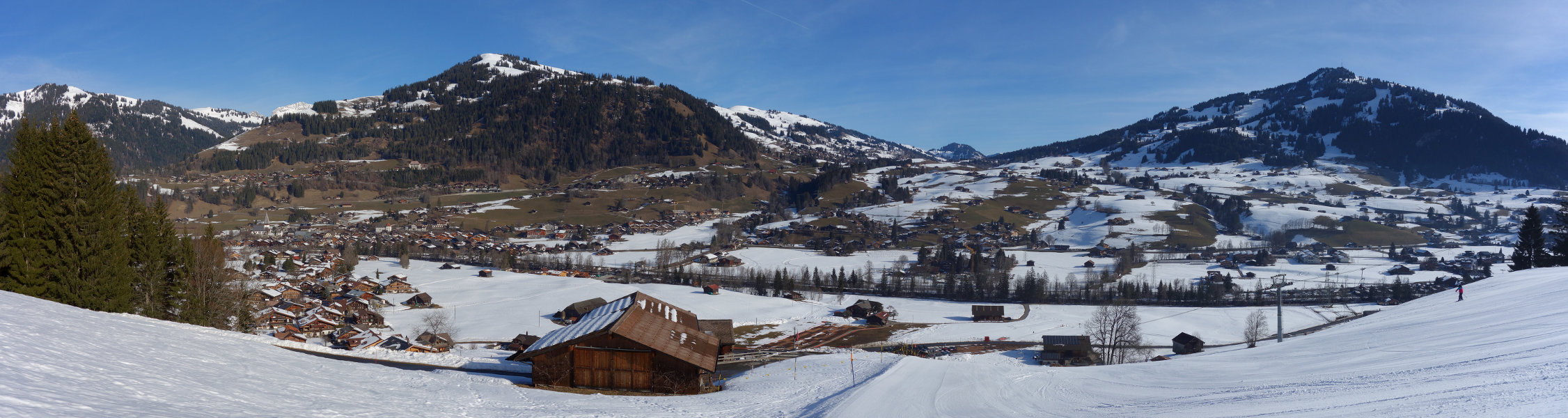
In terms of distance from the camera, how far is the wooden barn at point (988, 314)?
204ft

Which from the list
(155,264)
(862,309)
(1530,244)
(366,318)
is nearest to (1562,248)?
(1530,244)

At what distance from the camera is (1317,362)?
11.7m

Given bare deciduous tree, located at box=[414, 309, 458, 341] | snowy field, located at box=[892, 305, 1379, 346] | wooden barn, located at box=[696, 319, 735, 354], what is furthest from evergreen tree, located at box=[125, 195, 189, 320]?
snowy field, located at box=[892, 305, 1379, 346]

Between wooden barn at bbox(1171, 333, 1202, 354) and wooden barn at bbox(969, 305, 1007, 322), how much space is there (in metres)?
17.0

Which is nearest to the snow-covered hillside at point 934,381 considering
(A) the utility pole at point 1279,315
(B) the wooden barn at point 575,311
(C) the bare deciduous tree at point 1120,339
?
(A) the utility pole at point 1279,315

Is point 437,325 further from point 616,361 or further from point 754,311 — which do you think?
point 616,361

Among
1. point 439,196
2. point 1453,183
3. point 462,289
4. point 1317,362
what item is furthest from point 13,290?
point 1453,183

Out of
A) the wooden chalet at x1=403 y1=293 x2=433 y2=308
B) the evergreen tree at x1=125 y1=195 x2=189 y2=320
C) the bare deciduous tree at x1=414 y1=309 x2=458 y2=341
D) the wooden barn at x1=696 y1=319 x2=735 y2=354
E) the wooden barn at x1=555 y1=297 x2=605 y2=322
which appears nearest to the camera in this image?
the evergreen tree at x1=125 y1=195 x2=189 y2=320

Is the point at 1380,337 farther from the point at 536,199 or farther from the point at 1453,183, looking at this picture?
the point at 1453,183

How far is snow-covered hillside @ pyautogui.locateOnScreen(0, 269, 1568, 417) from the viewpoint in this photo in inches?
312

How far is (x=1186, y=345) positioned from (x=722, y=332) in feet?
109

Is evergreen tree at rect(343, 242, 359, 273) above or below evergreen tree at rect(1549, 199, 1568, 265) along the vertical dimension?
below

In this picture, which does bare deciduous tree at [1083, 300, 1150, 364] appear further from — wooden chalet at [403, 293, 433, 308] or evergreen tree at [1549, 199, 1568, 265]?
wooden chalet at [403, 293, 433, 308]

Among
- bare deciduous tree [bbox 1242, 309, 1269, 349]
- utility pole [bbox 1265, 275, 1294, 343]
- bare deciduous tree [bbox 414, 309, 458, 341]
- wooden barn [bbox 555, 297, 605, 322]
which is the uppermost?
utility pole [bbox 1265, 275, 1294, 343]
